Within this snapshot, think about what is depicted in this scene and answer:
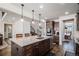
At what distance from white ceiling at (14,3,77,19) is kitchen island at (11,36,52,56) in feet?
1.85

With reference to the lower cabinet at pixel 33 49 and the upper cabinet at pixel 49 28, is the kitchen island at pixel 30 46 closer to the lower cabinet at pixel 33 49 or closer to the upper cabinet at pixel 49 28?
the lower cabinet at pixel 33 49

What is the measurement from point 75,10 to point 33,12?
90 cm

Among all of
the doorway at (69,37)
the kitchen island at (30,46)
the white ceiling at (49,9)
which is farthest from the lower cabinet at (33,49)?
the white ceiling at (49,9)

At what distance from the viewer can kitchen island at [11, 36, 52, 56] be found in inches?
64.7

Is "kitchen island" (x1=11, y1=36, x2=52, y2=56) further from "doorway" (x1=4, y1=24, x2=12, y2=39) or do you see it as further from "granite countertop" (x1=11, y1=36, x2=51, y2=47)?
"doorway" (x1=4, y1=24, x2=12, y2=39)

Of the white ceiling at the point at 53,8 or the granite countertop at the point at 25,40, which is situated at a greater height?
the white ceiling at the point at 53,8

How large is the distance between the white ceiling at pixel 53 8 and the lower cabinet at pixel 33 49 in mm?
649

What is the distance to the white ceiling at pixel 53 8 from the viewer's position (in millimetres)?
1788

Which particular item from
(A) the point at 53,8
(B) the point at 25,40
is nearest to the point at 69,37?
(A) the point at 53,8

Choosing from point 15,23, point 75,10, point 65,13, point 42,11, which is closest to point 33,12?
point 42,11

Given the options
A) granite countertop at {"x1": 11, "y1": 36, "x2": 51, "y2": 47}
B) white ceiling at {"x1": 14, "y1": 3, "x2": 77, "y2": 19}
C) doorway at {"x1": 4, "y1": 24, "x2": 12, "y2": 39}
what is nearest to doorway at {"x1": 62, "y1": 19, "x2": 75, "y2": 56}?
white ceiling at {"x1": 14, "y1": 3, "x2": 77, "y2": 19}

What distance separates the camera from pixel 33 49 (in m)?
1.73

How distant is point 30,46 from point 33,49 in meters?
0.10

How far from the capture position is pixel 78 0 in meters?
1.77
